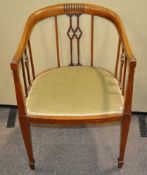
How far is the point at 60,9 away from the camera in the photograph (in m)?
1.43

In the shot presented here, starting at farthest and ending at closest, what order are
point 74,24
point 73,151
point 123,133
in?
1. point 73,151
2. point 74,24
3. point 123,133

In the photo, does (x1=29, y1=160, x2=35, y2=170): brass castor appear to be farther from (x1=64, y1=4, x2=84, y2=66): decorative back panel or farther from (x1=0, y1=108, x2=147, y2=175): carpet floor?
(x1=64, y1=4, x2=84, y2=66): decorative back panel

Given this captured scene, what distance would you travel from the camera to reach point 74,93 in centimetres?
138

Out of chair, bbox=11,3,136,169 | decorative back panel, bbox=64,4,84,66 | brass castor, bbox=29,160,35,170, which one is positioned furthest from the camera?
brass castor, bbox=29,160,35,170

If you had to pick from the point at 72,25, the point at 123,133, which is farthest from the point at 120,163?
the point at 72,25

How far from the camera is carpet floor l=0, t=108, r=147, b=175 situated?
156 centimetres

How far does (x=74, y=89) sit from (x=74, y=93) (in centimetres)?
3

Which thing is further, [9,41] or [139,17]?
[9,41]

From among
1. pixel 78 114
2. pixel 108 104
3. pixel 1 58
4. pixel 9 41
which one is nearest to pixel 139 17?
pixel 108 104

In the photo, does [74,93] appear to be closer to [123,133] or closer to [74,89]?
[74,89]

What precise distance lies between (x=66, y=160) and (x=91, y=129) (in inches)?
11.2

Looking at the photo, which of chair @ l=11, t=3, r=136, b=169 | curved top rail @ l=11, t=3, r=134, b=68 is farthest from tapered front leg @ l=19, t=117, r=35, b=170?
curved top rail @ l=11, t=3, r=134, b=68

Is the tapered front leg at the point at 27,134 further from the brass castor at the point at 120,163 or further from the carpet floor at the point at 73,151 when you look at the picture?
the brass castor at the point at 120,163

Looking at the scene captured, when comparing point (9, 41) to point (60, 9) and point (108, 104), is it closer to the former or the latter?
point (60, 9)
